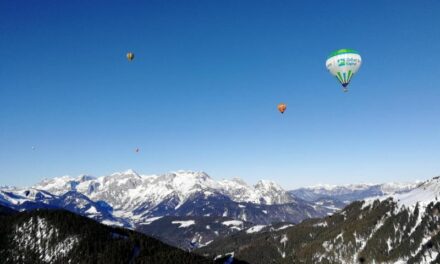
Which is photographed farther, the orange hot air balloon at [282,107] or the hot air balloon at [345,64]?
the orange hot air balloon at [282,107]

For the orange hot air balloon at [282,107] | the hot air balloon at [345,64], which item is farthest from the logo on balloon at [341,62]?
the orange hot air balloon at [282,107]

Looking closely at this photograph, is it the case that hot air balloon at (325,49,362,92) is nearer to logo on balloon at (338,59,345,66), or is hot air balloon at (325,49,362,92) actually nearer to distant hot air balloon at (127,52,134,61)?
logo on balloon at (338,59,345,66)

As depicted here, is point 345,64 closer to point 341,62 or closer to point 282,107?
point 341,62

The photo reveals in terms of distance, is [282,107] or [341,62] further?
[282,107]

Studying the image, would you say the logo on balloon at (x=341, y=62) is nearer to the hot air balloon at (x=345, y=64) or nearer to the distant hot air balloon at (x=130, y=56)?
the hot air balloon at (x=345, y=64)

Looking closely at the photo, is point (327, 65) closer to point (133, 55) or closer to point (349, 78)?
point (349, 78)

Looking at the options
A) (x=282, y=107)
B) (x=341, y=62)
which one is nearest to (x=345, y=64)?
(x=341, y=62)

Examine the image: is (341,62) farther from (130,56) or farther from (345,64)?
(130,56)

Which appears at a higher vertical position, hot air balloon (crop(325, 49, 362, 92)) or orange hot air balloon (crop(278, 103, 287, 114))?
hot air balloon (crop(325, 49, 362, 92))

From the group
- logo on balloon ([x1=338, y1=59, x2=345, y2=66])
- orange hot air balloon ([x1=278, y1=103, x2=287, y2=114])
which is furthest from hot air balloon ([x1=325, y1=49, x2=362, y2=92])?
orange hot air balloon ([x1=278, y1=103, x2=287, y2=114])

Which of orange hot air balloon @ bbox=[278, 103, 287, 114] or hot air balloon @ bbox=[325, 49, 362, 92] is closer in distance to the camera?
hot air balloon @ bbox=[325, 49, 362, 92]
